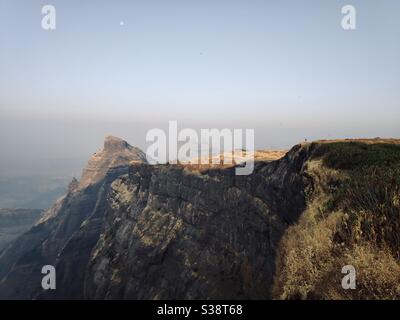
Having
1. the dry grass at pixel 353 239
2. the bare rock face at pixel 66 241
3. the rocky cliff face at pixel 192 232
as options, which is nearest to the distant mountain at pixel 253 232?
the dry grass at pixel 353 239

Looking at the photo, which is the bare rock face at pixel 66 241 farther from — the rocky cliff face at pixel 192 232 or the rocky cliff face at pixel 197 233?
the rocky cliff face at pixel 197 233

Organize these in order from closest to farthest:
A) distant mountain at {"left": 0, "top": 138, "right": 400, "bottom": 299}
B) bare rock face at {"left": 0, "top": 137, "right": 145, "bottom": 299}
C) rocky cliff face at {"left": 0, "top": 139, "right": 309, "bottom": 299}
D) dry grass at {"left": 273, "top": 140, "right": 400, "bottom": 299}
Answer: dry grass at {"left": 273, "top": 140, "right": 400, "bottom": 299} → distant mountain at {"left": 0, "top": 138, "right": 400, "bottom": 299} → rocky cliff face at {"left": 0, "top": 139, "right": 309, "bottom": 299} → bare rock face at {"left": 0, "top": 137, "right": 145, "bottom": 299}

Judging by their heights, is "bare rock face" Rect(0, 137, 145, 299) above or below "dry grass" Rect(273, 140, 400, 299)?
below

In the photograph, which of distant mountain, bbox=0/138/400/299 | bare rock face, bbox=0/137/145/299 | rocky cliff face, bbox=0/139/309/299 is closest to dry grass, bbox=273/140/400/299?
distant mountain, bbox=0/138/400/299

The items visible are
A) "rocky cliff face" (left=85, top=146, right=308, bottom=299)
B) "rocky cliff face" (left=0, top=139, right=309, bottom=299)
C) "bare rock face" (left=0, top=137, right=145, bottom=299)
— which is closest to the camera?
"rocky cliff face" (left=85, top=146, right=308, bottom=299)

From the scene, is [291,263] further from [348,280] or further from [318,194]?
[318,194]

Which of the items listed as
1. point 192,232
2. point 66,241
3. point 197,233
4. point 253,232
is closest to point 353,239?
point 253,232

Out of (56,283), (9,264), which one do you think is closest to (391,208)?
(56,283)

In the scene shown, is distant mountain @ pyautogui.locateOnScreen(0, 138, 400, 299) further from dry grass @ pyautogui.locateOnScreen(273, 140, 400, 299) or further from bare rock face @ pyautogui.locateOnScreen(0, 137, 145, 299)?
bare rock face @ pyautogui.locateOnScreen(0, 137, 145, 299)

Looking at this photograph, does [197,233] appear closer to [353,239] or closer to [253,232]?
[253,232]
